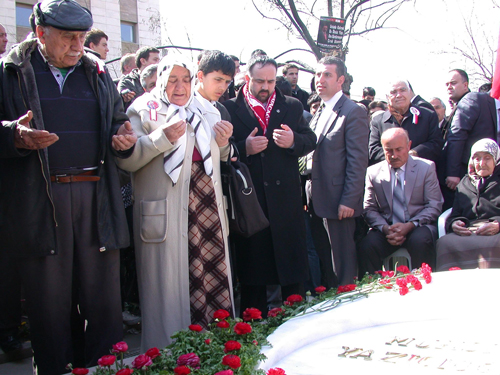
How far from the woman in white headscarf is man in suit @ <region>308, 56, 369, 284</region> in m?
1.47

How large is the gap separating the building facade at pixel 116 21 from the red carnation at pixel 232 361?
20.2 m

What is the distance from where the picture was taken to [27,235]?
2.81 meters

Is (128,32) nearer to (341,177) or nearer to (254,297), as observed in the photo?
(341,177)

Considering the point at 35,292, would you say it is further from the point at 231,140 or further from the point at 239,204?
the point at 231,140

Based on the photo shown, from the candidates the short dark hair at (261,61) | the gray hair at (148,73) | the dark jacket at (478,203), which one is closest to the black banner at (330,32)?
the dark jacket at (478,203)

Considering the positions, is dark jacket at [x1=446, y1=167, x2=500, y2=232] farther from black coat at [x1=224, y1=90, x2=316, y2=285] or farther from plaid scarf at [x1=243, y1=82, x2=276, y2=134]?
plaid scarf at [x1=243, y1=82, x2=276, y2=134]

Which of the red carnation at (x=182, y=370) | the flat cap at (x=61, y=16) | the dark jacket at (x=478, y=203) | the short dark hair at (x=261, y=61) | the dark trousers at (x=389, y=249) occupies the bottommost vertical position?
the dark trousers at (x=389, y=249)

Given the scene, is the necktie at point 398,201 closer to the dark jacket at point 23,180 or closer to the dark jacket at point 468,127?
the dark jacket at point 468,127

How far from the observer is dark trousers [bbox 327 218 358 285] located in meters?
4.90

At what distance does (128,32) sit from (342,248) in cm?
2474

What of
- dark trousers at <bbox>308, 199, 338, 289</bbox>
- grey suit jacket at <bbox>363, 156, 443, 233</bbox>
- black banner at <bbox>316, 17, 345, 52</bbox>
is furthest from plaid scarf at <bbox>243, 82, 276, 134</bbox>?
black banner at <bbox>316, 17, 345, 52</bbox>

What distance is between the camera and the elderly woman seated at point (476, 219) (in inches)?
186

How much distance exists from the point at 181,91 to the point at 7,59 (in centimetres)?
110

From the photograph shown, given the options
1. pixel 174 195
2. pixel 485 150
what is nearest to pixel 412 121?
pixel 485 150
